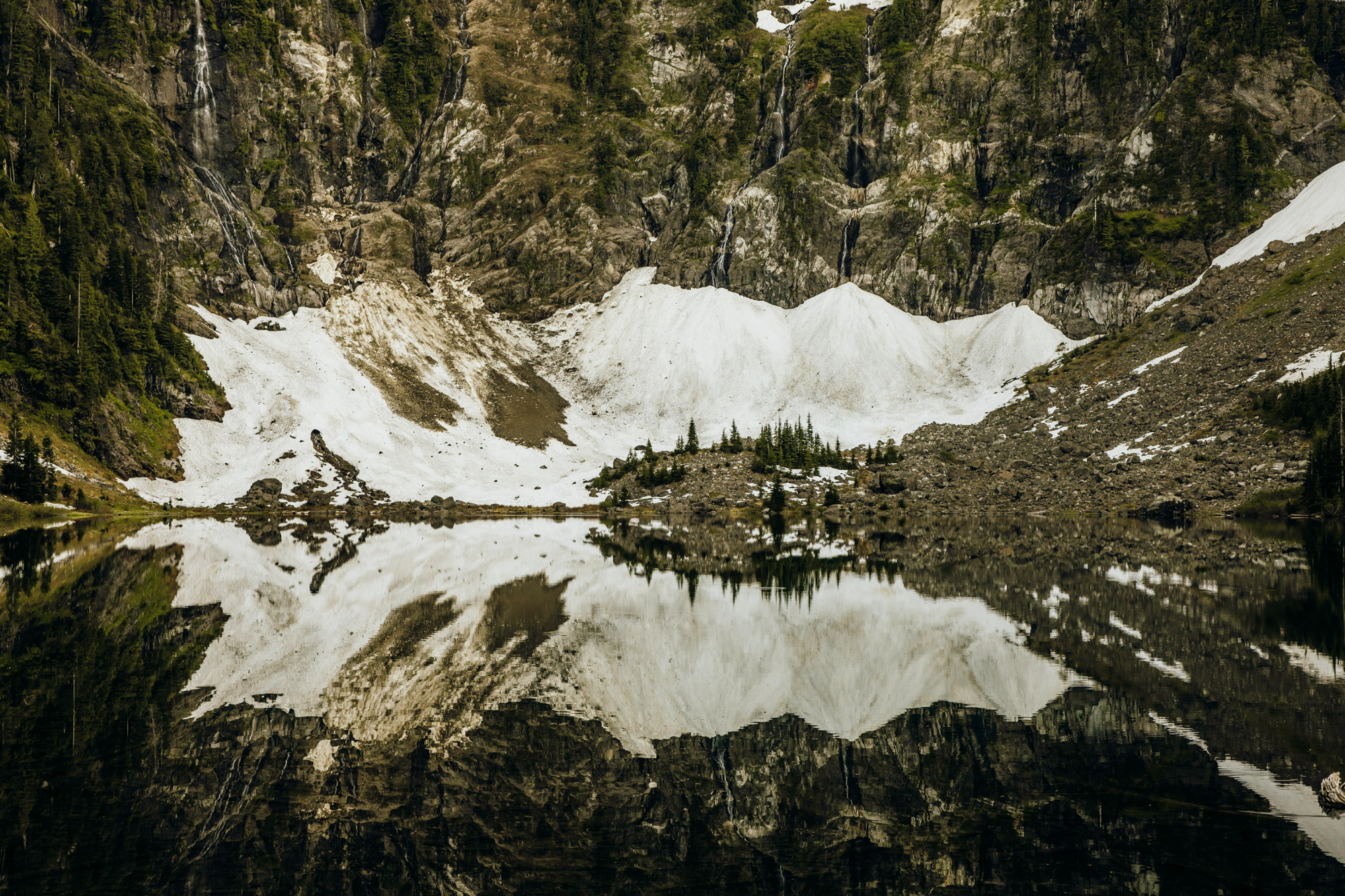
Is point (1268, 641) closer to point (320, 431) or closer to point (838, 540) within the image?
point (838, 540)

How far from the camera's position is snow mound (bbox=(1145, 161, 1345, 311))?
109312mm

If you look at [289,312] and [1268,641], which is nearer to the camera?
[1268,641]

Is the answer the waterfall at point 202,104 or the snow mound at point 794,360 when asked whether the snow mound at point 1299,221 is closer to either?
the snow mound at point 794,360

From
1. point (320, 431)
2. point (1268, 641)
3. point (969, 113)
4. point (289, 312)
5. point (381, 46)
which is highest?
point (381, 46)

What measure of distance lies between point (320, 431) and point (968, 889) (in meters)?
98.7

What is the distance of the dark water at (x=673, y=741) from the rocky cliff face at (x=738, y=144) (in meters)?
113

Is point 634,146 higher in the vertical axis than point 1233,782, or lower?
higher

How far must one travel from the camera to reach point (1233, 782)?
1159 centimetres

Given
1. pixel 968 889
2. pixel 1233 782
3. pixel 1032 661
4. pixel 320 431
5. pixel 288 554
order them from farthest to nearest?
pixel 320 431 → pixel 288 554 → pixel 1032 661 → pixel 1233 782 → pixel 968 889

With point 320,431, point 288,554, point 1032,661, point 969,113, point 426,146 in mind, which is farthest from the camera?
point 426,146

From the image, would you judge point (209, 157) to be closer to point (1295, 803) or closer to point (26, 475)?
point (26, 475)

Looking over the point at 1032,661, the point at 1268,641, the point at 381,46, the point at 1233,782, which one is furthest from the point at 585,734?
the point at 381,46

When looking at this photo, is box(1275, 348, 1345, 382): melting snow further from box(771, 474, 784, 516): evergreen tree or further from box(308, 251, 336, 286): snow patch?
box(308, 251, 336, 286): snow patch

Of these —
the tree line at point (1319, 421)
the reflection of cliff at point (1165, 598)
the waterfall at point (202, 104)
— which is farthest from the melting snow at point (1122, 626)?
the waterfall at point (202, 104)
